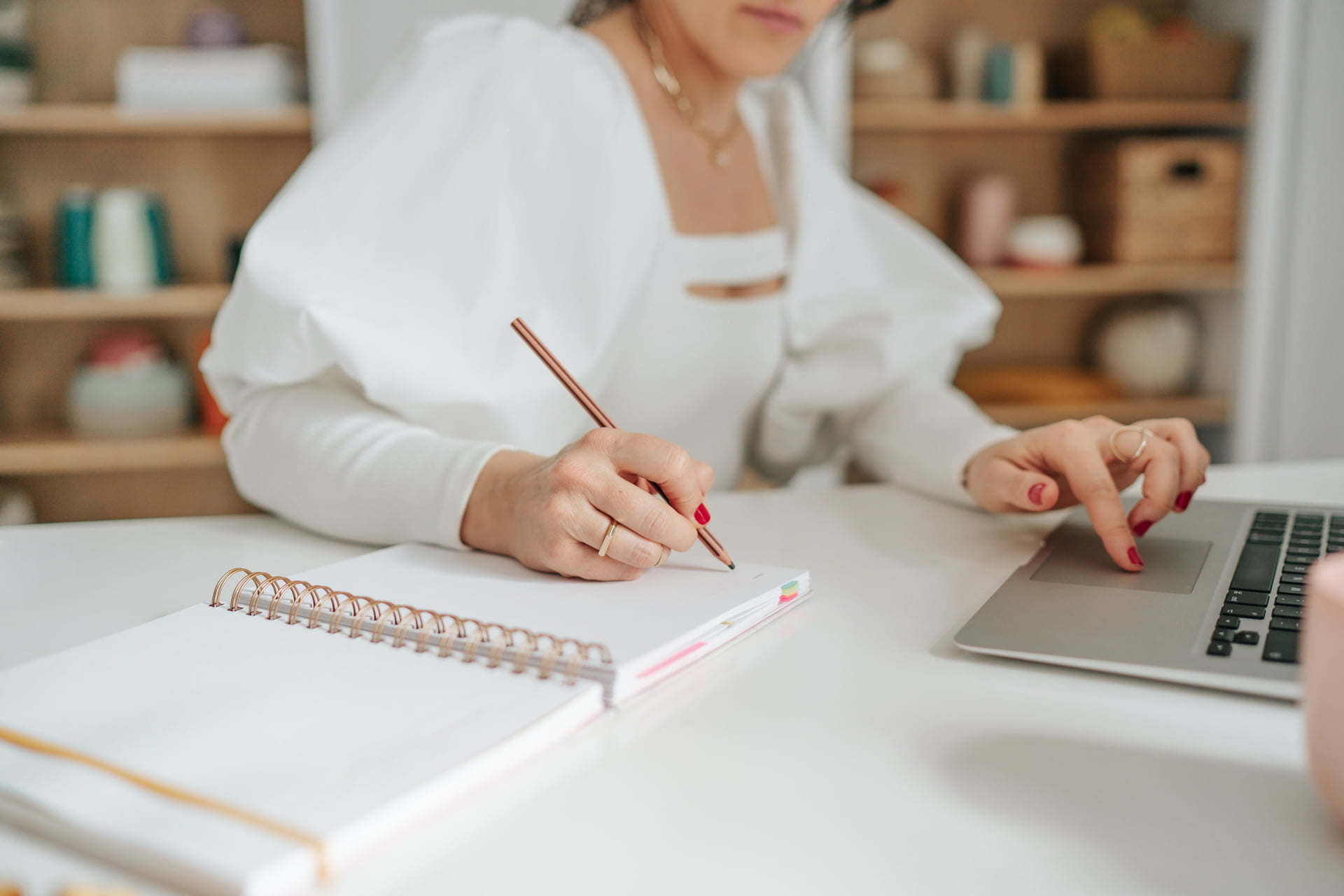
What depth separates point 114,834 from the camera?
1.06 feet

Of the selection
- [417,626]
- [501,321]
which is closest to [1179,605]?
[417,626]

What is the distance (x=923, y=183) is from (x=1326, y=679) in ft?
7.60

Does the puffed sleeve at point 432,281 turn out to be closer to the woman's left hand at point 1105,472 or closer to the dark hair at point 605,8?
the dark hair at point 605,8

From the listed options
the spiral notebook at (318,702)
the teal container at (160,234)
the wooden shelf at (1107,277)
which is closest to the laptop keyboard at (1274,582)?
the spiral notebook at (318,702)

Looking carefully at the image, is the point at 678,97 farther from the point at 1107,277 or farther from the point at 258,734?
the point at 1107,277

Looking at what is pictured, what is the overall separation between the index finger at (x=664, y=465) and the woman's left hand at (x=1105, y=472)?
0.26 m

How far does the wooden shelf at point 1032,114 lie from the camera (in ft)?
7.36

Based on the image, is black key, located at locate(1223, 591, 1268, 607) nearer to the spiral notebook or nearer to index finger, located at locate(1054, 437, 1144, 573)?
index finger, located at locate(1054, 437, 1144, 573)

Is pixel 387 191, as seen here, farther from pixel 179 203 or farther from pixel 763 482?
pixel 179 203

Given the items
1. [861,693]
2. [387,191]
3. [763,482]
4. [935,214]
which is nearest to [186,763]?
[861,693]

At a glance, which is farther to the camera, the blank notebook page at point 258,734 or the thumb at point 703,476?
the thumb at point 703,476

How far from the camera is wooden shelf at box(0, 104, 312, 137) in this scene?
2002 mm

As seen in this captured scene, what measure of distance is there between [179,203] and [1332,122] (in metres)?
2.48

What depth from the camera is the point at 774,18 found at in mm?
1029
